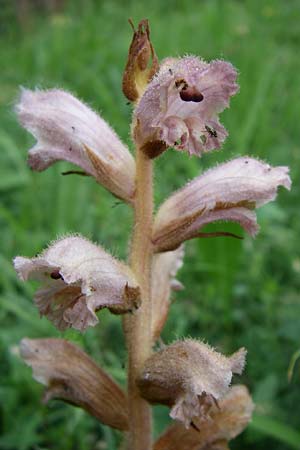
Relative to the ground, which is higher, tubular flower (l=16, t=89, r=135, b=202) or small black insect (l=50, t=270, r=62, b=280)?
tubular flower (l=16, t=89, r=135, b=202)

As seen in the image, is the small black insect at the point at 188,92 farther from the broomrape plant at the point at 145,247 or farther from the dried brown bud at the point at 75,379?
the dried brown bud at the point at 75,379

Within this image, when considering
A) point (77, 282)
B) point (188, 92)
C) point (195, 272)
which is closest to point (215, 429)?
point (77, 282)

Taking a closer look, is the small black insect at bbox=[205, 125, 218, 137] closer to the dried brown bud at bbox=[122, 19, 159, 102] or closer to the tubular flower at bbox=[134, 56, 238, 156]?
the tubular flower at bbox=[134, 56, 238, 156]

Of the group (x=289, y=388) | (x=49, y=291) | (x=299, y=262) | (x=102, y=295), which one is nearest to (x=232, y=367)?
(x=102, y=295)

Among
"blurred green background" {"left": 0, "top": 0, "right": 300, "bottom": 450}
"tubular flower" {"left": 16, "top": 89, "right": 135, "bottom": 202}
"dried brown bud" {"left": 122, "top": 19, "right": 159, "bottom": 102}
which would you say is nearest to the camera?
"dried brown bud" {"left": 122, "top": 19, "right": 159, "bottom": 102}

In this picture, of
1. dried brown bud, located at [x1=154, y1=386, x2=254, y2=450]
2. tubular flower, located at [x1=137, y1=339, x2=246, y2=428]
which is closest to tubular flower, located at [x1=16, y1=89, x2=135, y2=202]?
tubular flower, located at [x1=137, y1=339, x2=246, y2=428]

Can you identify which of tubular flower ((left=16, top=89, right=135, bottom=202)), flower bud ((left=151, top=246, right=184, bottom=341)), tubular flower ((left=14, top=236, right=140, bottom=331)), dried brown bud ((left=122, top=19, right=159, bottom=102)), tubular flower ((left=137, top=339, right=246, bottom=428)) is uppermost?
dried brown bud ((left=122, top=19, right=159, bottom=102))

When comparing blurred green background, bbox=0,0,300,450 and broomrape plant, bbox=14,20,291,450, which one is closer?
broomrape plant, bbox=14,20,291,450

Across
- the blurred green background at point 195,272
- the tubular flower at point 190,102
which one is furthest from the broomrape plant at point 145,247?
the blurred green background at point 195,272
